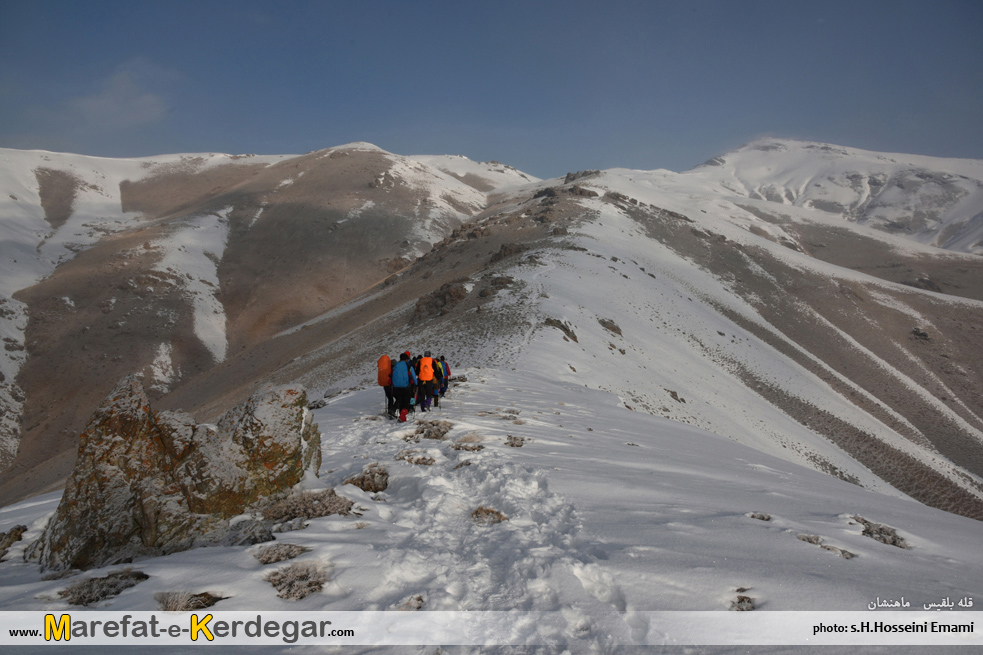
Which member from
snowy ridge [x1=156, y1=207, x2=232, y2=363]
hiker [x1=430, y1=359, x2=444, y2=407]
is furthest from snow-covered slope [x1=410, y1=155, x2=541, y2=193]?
hiker [x1=430, y1=359, x2=444, y2=407]

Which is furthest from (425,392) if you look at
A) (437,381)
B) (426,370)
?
(426,370)

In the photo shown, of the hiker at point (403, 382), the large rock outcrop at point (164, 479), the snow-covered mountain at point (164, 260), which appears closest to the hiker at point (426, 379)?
the hiker at point (403, 382)

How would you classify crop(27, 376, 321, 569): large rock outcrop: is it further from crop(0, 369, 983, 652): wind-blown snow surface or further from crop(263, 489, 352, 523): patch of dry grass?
crop(0, 369, 983, 652): wind-blown snow surface

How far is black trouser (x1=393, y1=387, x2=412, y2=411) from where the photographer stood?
11773mm

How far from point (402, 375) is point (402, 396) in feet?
2.18

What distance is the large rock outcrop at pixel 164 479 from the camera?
5355 mm

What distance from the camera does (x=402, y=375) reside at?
11.5 m

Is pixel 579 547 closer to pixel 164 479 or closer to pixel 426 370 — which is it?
pixel 164 479

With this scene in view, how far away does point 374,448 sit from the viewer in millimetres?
9562

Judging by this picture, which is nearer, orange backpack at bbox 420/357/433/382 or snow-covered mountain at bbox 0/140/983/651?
snow-covered mountain at bbox 0/140/983/651

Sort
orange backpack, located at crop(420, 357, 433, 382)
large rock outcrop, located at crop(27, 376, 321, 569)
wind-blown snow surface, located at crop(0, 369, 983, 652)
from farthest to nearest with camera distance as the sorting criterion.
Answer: orange backpack, located at crop(420, 357, 433, 382)
large rock outcrop, located at crop(27, 376, 321, 569)
wind-blown snow surface, located at crop(0, 369, 983, 652)

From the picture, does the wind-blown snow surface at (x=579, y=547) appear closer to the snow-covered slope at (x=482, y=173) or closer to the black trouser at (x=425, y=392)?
the black trouser at (x=425, y=392)

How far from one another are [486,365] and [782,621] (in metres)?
16.2

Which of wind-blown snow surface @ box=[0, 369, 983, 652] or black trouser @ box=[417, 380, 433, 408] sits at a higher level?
black trouser @ box=[417, 380, 433, 408]
